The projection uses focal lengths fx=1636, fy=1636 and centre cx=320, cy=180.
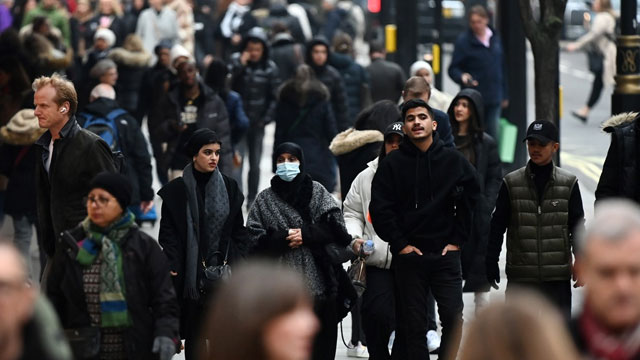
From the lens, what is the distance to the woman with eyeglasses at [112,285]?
7.27m

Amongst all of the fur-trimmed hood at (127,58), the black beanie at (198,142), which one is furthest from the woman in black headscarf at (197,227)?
the fur-trimmed hood at (127,58)

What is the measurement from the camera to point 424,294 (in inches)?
357

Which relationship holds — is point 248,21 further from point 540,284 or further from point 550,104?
point 540,284

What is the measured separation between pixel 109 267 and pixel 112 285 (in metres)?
0.08

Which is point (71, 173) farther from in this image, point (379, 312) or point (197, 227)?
point (379, 312)

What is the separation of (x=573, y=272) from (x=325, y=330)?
1.45m

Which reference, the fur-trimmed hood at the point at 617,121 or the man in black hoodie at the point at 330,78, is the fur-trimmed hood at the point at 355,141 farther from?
the man in black hoodie at the point at 330,78

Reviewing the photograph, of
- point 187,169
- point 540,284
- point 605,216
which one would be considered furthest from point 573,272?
point 605,216

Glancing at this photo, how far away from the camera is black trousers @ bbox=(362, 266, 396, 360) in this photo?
9.12 metres

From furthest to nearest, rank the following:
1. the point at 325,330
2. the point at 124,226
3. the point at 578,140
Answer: the point at 578,140, the point at 325,330, the point at 124,226

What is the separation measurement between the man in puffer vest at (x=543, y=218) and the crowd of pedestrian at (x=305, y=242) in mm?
10

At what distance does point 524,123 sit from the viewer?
18.0 metres

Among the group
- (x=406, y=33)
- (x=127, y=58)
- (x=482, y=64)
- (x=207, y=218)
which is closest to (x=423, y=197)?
(x=207, y=218)

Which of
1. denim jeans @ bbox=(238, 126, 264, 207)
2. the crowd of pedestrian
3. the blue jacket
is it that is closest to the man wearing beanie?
the crowd of pedestrian
